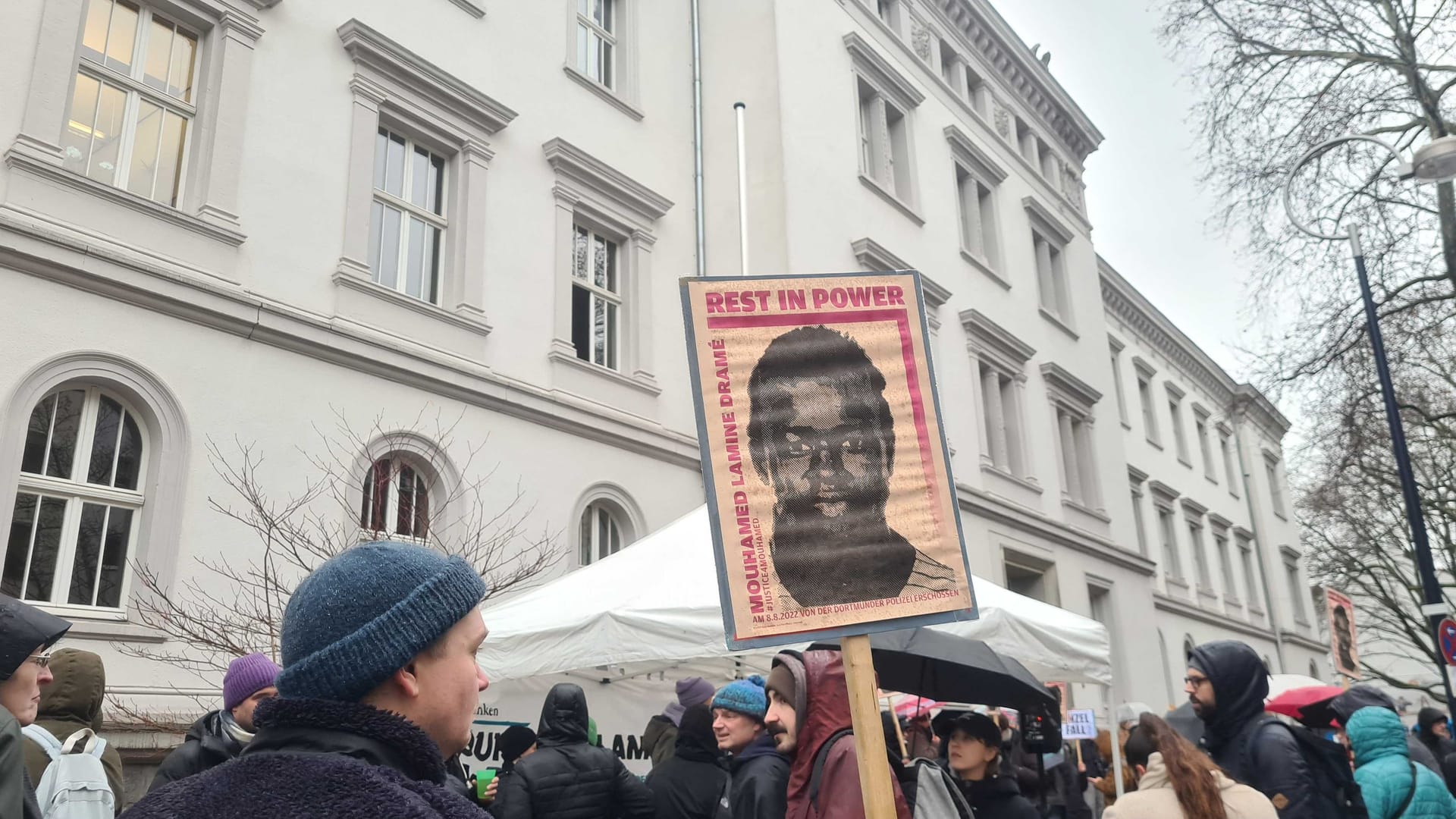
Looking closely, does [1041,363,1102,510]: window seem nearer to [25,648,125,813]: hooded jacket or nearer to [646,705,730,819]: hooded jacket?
[646,705,730,819]: hooded jacket

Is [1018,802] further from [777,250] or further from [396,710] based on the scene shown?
[777,250]

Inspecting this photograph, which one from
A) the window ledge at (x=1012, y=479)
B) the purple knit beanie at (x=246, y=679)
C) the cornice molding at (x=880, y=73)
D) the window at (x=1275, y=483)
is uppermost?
the cornice molding at (x=880, y=73)

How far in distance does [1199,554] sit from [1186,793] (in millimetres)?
34439

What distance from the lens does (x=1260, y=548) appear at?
4109cm

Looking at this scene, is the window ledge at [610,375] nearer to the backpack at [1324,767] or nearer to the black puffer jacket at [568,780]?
the black puffer jacket at [568,780]

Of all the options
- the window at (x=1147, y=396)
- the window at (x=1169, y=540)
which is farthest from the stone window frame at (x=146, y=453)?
the window at (x=1147, y=396)

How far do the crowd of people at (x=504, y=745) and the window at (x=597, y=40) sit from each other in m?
10.4

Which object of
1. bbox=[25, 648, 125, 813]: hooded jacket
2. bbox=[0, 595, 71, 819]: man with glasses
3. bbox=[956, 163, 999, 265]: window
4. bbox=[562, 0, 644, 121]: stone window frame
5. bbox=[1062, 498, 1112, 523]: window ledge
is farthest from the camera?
bbox=[1062, 498, 1112, 523]: window ledge

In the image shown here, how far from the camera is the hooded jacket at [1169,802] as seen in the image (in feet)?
12.7

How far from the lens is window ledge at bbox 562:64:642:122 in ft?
48.2

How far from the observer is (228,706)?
4.65 meters

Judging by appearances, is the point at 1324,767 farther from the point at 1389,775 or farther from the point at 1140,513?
the point at 1140,513

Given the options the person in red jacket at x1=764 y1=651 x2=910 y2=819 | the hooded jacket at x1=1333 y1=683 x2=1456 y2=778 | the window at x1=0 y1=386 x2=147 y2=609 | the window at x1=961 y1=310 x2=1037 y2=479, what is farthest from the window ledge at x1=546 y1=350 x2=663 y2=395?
the person in red jacket at x1=764 y1=651 x2=910 y2=819

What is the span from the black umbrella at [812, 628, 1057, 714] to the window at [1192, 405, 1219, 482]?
3400 centimetres
